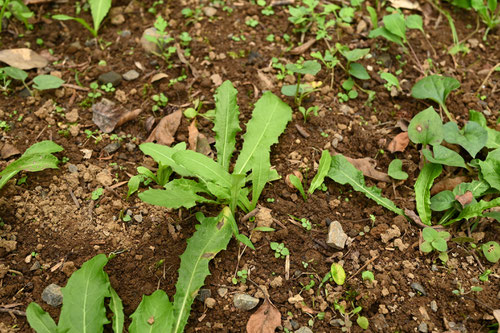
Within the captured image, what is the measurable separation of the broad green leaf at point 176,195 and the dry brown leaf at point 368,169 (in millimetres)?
979

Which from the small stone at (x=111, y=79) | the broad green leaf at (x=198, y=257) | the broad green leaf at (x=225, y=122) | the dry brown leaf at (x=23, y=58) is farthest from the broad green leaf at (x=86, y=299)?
the dry brown leaf at (x=23, y=58)

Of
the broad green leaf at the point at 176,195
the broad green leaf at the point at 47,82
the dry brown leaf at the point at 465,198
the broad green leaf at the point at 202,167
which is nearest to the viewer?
the broad green leaf at the point at 176,195

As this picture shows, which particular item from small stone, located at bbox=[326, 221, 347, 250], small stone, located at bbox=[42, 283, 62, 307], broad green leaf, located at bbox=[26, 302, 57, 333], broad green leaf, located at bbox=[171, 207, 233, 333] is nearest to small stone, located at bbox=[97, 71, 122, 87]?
broad green leaf, located at bbox=[171, 207, 233, 333]

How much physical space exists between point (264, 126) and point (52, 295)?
1.55 m

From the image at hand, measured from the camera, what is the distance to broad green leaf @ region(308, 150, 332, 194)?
259 centimetres

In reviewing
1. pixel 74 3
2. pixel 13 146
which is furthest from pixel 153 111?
pixel 74 3

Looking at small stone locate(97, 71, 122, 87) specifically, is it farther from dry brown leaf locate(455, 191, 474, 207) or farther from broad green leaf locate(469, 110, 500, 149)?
broad green leaf locate(469, 110, 500, 149)

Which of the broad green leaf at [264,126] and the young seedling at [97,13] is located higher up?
the young seedling at [97,13]

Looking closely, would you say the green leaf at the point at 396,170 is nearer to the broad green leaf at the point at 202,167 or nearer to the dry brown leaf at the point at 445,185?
the dry brown leaf at the point at 445,185

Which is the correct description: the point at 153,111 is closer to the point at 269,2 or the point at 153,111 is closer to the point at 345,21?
the point at 269,2

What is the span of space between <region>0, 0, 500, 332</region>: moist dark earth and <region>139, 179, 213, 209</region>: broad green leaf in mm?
160

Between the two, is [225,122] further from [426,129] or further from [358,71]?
[426,129]

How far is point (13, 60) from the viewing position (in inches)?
122

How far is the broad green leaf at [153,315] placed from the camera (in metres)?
2.05
